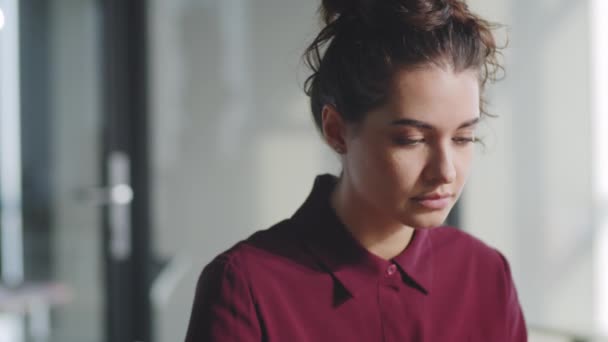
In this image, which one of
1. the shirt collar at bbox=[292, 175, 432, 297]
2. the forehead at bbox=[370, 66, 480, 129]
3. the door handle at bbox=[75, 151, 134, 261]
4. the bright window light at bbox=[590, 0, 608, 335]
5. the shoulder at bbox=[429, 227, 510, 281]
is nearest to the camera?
the forehead at bbox=[370, 66, 480, 129]

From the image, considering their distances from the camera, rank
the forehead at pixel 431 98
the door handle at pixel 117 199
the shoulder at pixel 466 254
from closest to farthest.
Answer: the forehead at pixel 431 98
the shoulder at pixel 466 254
the door handle at pixel 117 199

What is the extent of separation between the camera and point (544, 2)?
6.42 feet

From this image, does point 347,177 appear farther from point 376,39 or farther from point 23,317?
point 23,317

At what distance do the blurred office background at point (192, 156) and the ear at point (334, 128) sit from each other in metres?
1.10

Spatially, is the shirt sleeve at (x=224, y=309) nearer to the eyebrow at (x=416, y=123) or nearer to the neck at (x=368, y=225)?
the neck at (x=368, y=225)

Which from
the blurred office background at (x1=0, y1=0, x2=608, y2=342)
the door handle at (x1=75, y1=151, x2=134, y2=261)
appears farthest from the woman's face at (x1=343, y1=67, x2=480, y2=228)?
the door handle at (x1=75, y1=151, x2=134, y2=261)

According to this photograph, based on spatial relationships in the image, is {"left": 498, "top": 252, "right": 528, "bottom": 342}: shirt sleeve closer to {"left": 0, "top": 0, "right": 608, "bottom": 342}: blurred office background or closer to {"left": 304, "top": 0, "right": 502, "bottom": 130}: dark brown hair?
{"left": 304, "top": 0, "right": 502, "bottom": 130}: dark brown hair

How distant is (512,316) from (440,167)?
13.2 inches

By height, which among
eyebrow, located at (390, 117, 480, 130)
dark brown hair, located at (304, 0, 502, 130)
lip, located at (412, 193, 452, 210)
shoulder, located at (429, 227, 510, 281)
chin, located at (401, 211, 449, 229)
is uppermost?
dark brown hair, located at (304, 0, 502, 130)

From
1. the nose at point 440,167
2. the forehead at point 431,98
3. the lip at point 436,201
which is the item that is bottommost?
the lip at point 436,201

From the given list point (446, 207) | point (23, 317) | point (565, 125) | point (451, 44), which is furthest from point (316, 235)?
point (23, 317)

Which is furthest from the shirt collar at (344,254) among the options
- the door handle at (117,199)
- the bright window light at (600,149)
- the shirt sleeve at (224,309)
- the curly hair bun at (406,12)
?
the door handle at (117,199)

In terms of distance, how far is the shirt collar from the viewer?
2.89ft

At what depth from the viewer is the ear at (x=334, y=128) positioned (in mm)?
846
